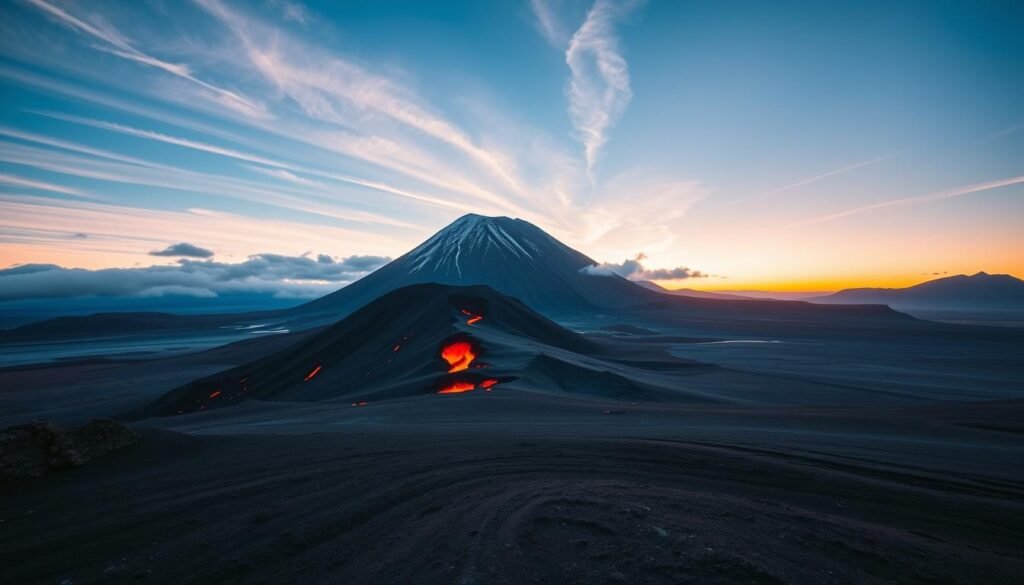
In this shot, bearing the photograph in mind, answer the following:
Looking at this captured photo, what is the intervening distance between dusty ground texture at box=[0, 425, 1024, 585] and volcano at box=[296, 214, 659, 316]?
139191 millimetres

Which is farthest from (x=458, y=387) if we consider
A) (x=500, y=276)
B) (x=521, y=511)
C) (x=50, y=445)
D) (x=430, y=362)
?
(x=500, y=276)

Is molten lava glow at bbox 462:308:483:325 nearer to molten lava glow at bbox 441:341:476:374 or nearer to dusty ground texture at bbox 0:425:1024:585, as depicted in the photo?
molten lava glow at bbox 441:341:476:374

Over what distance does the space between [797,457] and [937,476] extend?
2354 millimetres

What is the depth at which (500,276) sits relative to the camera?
16762 centimetres

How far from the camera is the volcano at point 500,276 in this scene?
160 m

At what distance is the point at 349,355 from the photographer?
40.1 metres

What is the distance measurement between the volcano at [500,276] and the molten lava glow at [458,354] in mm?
114722

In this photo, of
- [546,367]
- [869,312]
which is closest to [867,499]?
[546,367]

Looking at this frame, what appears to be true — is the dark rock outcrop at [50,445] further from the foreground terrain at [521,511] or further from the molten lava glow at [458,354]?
the molten lava glow at [458,354]

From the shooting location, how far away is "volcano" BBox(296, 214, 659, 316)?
160 m

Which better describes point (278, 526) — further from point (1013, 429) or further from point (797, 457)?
point (1013, 429)

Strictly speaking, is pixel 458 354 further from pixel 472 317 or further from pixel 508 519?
pixel 508 519

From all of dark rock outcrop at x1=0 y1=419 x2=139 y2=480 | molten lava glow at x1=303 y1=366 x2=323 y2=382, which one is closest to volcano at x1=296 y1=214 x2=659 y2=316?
molten lava glow at x1=303 y1=366 x2=323 y2=382

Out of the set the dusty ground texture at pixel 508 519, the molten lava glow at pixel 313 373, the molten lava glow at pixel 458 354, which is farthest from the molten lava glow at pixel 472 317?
the dusty ground texture at pixel 508 519
